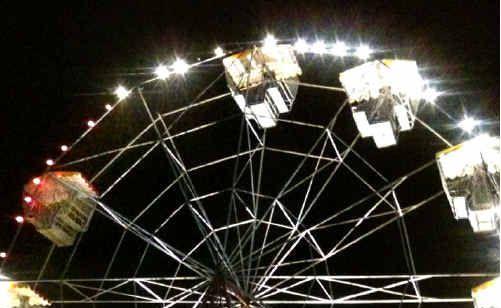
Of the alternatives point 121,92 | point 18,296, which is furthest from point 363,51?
point 18,296

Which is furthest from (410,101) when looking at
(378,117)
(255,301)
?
(255,301)

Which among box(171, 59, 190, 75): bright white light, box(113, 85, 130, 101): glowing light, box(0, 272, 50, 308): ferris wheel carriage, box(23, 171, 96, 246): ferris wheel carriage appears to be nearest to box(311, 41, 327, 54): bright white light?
box(171, 59, 190, 75): bright white light

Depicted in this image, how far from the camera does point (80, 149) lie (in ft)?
34.1

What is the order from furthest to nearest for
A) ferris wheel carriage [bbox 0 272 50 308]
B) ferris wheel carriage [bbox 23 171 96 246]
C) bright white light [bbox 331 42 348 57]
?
ferris wheel carriage [bbox 0 272 50 308], ferris wheel carriage [bbox 23 171 96 246], bright white light [bbox 331 42 348 57]

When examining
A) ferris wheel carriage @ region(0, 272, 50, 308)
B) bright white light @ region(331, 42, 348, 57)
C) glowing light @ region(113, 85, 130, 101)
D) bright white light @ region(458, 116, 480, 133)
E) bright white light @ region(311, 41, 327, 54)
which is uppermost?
bright white light @ region(311, 41, 327, 54)

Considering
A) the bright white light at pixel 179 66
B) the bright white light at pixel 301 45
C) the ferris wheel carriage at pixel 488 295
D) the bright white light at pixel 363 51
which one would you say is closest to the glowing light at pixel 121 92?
the bright white light at pixel 179 66

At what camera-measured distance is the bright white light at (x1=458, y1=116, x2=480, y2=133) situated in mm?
8578

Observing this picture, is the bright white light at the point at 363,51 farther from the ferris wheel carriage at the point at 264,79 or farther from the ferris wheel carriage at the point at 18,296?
the ferris wheel carriage at the point at 18,296

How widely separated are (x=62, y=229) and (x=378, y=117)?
4557 mm

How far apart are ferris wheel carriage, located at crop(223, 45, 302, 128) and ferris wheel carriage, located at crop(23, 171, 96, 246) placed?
2596mm

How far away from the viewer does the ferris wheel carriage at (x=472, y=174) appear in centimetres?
855

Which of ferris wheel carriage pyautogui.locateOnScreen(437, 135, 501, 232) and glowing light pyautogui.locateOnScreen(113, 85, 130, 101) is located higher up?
glowing light pyautogui.locateOnScreen(113, 85, 130, 101)

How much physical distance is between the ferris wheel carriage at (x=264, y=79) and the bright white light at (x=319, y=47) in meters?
0.37

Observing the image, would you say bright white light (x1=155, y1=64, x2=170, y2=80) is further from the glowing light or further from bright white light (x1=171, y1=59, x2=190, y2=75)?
the glowing light
